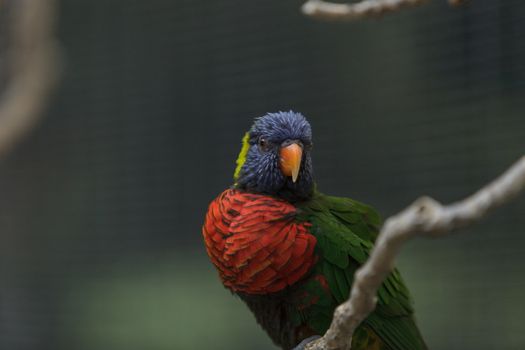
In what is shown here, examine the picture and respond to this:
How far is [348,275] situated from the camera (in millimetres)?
1144

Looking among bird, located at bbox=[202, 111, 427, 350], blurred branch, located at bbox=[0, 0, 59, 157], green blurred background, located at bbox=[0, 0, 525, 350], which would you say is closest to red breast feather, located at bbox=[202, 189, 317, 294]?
bird, located at bbox=[202, 111, 427, 350]

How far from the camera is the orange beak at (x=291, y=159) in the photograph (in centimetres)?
115

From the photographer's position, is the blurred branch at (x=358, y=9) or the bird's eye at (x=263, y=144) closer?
the blurred branch at (x=358, y=9)

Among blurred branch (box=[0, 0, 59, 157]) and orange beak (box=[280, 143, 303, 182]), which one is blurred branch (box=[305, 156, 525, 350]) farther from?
blurred branch (box=[0, 0, 59, 157])

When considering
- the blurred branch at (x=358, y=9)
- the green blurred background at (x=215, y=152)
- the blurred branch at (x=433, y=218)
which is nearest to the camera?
the blurred branch at (x=433, y=218)

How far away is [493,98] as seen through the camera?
187 cm

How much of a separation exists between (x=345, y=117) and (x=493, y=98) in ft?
1.45

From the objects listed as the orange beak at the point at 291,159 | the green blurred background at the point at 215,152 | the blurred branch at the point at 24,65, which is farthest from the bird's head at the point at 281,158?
the blurred branch at the point at 24,65

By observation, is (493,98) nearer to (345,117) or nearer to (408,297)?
(345,117)

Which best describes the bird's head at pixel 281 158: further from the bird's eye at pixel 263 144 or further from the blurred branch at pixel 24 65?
the blurred branch at pixel 24 65

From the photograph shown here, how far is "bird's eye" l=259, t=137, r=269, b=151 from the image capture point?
3.97ft

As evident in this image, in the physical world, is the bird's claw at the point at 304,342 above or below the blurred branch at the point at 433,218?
below

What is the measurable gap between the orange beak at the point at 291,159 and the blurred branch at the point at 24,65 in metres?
1.19

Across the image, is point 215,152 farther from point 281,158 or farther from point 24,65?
point 281,158
